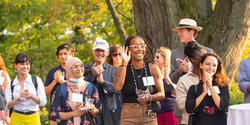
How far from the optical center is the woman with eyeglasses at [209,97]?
16.7 feet

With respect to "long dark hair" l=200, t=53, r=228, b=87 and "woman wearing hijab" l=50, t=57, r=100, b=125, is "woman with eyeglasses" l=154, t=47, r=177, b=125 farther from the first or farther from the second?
"woman wearing hijab" l=50, t=57, r=100, b=125

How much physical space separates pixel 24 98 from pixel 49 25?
42.0ft

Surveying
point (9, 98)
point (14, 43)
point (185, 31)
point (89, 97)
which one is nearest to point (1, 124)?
point (9, 98)

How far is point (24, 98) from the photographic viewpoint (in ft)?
23.5

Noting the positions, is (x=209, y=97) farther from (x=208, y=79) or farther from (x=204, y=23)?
(x=204, y=23)

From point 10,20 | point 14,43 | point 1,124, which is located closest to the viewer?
point 1,124

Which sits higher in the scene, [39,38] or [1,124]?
[39,38]

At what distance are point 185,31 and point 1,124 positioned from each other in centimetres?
313

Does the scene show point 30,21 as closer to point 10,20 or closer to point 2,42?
point 10,20

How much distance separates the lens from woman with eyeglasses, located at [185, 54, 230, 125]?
5082mm

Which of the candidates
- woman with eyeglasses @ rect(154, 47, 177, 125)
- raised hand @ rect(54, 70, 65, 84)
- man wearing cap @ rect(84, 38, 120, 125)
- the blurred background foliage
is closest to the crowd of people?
woman with eyeglasses @ rect(154, 47, 177, 125)

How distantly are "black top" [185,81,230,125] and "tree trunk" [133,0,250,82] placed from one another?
383 cm

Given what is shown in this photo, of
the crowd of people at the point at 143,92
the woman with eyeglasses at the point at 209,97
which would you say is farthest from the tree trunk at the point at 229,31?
the woman with eyeglasses at the point at 209,97

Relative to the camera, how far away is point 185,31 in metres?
6.80
